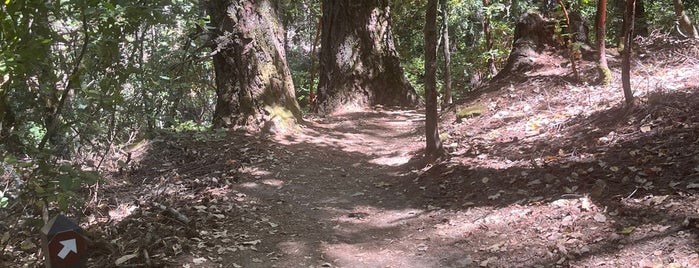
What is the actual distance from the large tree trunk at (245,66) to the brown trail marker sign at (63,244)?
5.42 meters

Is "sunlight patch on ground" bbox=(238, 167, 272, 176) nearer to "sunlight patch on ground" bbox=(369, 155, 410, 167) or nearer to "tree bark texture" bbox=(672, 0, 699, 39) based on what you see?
"sunlight patch on ground" bbox=(369, 155, 410, 167)

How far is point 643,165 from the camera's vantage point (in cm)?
467

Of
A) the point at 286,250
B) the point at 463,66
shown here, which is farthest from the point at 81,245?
the point at 463,66

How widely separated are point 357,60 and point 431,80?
5615mm

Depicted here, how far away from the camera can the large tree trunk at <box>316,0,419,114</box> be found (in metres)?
12.3

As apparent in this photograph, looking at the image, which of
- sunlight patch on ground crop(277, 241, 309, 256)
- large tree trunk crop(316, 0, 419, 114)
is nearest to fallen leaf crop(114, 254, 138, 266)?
sunlight patch on ground crop(277, 241, 309, 256)

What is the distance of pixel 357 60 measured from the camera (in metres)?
12.4

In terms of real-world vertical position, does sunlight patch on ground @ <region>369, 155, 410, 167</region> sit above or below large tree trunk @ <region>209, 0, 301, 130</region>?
below

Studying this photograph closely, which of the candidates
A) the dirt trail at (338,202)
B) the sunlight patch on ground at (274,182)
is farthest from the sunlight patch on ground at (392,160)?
the sunlight patch on ground at (274,182)

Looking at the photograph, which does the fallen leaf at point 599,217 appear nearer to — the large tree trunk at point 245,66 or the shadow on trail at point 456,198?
the shadow on trail at point 456,198

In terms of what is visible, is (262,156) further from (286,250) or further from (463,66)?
(463,66)

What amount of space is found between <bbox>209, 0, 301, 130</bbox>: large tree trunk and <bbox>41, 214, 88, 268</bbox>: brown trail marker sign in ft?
17.8

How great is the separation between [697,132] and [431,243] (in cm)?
263

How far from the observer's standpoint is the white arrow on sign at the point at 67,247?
3080 millimetres
